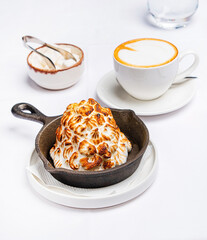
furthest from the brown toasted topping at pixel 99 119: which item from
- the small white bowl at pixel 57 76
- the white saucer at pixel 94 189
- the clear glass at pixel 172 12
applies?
the clear glass at pixel 172 12

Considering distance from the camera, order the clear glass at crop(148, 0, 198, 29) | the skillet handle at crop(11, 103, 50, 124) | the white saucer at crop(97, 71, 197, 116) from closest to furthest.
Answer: the skillet handle at crop(11, 103, 50, 124)
the white saucer at crop(97, 71, 197, 116)
the clear glass at crop(148, 0, 198, 29)

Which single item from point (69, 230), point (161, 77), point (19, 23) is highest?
point (161, 77)

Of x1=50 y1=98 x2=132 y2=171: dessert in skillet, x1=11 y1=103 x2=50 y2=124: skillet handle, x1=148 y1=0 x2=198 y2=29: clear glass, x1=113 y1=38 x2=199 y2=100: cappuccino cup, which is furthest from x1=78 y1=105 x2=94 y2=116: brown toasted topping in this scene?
x1=148 y1=0 x2=198 y2=29: clear glass

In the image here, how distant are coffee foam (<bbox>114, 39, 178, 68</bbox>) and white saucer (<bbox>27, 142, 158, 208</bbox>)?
26 cm

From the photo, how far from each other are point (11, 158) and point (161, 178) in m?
0.34

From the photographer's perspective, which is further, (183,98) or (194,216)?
(183,98)

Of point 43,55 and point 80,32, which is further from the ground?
point 43,55

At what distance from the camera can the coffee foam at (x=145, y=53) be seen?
0.98m

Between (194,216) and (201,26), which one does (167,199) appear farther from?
(201,26)

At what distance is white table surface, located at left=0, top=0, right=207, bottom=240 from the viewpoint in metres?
0.73

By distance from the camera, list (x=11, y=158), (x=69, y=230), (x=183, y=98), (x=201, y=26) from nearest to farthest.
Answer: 1. (x=69, y=230)
2. (x=11, y=158)
3. (x=183, y=98)
4. (x=201, y=26)

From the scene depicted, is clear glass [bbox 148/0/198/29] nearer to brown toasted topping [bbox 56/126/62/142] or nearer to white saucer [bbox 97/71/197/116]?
white saucer [bbox 97/71/197/116]

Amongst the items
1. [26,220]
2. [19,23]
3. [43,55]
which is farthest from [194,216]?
[19,23]

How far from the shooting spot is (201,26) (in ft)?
4.68
